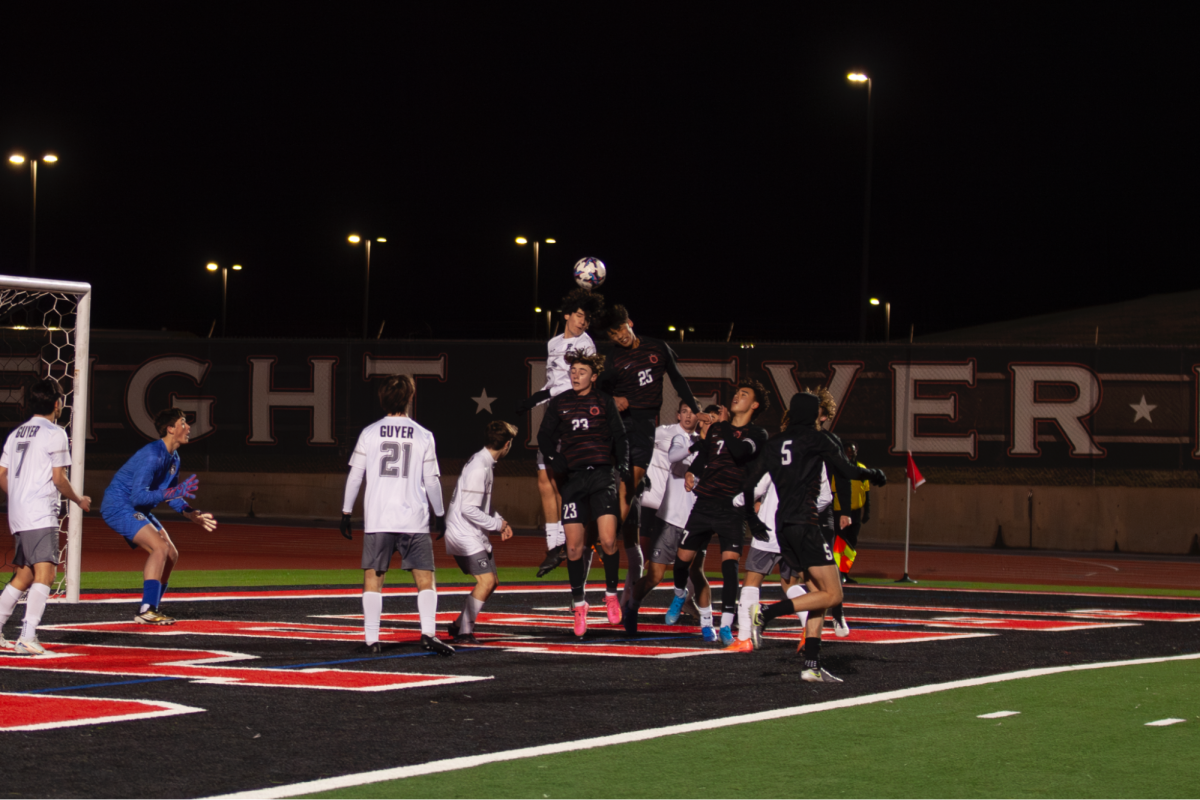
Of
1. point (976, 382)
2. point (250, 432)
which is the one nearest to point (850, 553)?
point (976, 382)

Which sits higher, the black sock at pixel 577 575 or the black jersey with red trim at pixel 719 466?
the black jersey with red trim at pixel 719 466

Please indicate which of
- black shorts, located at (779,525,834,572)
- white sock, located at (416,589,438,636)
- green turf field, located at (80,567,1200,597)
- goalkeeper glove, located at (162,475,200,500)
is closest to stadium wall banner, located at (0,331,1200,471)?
green turf field, located at (80,567,1200,597)

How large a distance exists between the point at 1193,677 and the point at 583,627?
4.68 m

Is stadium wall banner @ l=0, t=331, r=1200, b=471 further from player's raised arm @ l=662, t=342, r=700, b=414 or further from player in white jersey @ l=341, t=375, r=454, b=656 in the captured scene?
player in white jersey @ l=341, t=375, r=454, b=656

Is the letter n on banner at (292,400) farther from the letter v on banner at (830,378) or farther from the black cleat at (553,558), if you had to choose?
the black cleat at (553,558)

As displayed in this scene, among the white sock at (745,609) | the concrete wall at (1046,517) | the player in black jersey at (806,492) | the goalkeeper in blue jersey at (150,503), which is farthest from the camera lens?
the concrete wall at (1046,517)

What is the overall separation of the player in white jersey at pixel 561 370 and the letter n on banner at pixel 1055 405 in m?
16.2

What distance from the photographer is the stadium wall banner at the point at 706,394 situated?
25.9m

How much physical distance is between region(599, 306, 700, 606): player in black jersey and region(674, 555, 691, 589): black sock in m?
0.50

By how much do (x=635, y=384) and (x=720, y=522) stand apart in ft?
5.40

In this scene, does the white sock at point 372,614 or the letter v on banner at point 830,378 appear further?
the letter v on banner at point 830,378

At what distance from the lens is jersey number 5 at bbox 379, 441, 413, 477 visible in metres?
9.83

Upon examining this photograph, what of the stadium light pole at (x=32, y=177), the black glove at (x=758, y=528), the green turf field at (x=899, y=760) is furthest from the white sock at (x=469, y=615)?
the stadium light pole at (x=32, y=177)

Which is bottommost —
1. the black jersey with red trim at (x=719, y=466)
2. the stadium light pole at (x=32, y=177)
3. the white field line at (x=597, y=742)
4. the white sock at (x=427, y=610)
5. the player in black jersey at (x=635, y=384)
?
the white field line at (x=597, y=742)
